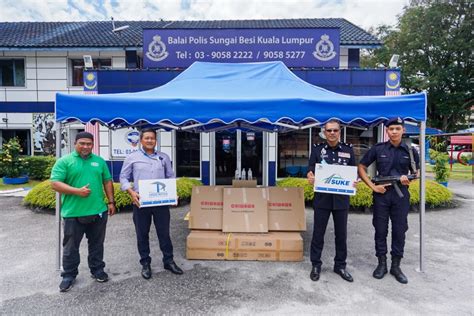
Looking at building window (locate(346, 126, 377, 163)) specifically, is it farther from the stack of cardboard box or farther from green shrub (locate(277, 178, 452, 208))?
the stack of cardboard box

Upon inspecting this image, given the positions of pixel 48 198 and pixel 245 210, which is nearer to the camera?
pixel 245 210

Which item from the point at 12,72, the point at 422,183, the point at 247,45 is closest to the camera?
the point at 422,183

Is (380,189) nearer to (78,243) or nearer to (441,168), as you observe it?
(78,243)

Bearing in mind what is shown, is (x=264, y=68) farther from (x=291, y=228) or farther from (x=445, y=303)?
(x=445, y=303)

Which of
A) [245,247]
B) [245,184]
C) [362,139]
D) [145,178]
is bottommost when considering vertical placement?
[245,247]

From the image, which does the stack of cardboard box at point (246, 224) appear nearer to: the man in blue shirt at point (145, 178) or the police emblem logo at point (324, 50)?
the man in blue shirt at point (145, 178)

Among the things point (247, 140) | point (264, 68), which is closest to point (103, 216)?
point (264, 68)

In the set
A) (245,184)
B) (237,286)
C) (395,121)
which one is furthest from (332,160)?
(237,286)

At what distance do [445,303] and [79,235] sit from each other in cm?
389

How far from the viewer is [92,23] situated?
16891 millimetres

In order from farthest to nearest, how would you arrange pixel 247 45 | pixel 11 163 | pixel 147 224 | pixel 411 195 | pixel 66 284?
pixel 11 163
pixel 247 45
pixel 411 195
pixel 147 224
pixel 66 284

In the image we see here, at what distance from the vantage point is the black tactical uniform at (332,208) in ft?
11.4

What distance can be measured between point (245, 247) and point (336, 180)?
1.53 m

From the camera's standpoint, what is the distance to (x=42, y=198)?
6.82m
